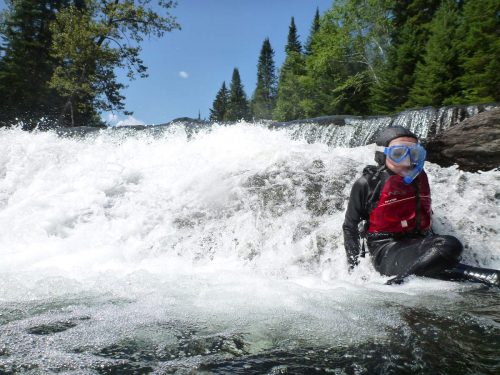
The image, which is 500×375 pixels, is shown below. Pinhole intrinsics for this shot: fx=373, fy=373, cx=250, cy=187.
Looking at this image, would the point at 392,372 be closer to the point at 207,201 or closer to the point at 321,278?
the point at 321,278

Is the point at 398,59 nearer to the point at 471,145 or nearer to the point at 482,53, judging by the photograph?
the point at 482,53

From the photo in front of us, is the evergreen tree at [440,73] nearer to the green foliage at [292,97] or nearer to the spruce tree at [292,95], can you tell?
the spruce tree at [292,95]

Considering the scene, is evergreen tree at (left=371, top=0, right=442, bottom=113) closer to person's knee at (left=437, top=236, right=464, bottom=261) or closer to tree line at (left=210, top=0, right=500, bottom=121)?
tree line at (left=210, top=0, right=500, bottom=121)

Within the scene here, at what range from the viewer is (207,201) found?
16.9 feet

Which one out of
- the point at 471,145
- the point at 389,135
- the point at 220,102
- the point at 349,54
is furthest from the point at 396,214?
the point at 220,102

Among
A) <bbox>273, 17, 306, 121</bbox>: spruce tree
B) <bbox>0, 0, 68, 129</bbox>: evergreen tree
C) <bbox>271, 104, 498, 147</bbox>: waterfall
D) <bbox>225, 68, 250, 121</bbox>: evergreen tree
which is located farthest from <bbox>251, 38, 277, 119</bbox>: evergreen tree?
<bbox>271, 104, 498, 147</bbox>: waterfall

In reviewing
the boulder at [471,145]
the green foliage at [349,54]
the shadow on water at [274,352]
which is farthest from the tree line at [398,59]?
the shadow on water at [274,352]

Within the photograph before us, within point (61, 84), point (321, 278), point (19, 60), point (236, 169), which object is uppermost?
point (19, 60)

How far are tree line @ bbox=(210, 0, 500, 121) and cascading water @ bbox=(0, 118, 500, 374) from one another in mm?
12610

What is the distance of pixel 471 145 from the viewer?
254 inches

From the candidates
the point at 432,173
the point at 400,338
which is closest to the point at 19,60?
the point at 432,173

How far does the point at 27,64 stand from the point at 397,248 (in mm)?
30404

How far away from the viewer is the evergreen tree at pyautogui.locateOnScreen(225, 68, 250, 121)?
235ft

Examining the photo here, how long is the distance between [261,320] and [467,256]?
274cm
